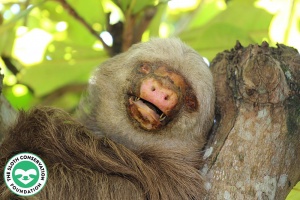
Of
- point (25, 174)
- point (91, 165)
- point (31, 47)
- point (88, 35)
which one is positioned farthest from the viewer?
point (31, 47)

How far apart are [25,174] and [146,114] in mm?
999

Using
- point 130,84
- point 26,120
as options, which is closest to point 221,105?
point 130,84

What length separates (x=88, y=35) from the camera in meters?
6.93

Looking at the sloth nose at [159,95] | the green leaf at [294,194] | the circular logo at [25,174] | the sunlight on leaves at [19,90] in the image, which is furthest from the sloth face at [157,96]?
the sunlight on leaves at [19,90]

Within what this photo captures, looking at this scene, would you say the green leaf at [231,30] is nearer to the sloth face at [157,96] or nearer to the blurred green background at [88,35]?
the blurred green background at [88,35]

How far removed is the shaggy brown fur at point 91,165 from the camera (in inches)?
176

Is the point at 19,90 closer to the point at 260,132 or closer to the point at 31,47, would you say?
the point at 31,47

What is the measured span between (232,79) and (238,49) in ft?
0.89

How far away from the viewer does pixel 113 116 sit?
532 cm

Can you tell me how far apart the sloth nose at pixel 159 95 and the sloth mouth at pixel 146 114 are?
5cm

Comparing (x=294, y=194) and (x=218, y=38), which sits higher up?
(x=218, y=38)

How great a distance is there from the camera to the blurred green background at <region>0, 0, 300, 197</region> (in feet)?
20.6

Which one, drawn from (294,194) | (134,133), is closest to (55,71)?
(134,133)

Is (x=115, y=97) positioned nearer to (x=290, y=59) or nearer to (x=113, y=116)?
(x=113, y=116)
